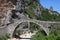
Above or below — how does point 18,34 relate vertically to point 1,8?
below

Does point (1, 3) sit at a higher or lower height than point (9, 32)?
higher

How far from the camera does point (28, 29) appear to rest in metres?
80.2

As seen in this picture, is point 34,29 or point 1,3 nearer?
point 1,3

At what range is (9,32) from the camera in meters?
65.2

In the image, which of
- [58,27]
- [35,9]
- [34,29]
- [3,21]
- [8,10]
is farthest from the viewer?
[35,9]

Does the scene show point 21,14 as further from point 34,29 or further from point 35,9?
point 35,9

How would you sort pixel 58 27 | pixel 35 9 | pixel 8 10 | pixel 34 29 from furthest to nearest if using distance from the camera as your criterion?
pixel 35 9
pixel 34 29
pixel 8 10
pixel 58 27

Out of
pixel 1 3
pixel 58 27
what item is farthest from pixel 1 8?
pixel 58 27

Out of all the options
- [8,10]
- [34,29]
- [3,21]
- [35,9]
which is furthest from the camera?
[35,9]

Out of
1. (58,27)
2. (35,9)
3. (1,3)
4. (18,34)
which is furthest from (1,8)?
(35,9)

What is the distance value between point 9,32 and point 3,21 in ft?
17.4

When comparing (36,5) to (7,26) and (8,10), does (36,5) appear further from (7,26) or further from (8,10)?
(7,26)

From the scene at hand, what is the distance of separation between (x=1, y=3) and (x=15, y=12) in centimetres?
614

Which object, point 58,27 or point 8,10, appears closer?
point 58,27
